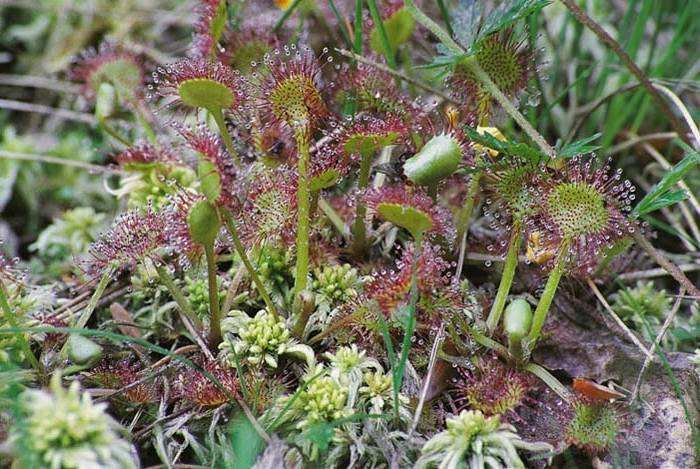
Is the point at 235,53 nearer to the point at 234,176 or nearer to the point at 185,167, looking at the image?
the point at 185,167

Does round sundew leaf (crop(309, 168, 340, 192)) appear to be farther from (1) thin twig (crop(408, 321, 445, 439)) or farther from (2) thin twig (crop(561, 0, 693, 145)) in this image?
(2) thin twig (crop(561, 0, 693, 145))

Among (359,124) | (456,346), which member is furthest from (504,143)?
(456,346)

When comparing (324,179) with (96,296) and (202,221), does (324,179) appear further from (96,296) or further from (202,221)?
(96,296)

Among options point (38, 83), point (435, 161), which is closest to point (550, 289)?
point (435, 161)

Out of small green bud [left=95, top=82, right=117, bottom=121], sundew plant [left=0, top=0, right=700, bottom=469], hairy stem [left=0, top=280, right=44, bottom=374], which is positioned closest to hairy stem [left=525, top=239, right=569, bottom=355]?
sundew plant [left=0, top=0, right=700, bottom=469]

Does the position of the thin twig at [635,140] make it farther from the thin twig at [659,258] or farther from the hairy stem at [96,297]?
the hairy stem at [96,297]

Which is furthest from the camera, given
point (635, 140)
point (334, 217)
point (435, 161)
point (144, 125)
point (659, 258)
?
point (635, 140)
